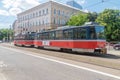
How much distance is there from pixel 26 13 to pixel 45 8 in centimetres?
1590

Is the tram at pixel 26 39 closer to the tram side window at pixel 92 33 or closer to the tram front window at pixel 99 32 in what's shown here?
the tram side window at pixel 92 33

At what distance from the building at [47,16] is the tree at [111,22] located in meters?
19.0

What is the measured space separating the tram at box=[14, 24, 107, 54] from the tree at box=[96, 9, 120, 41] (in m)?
31.5

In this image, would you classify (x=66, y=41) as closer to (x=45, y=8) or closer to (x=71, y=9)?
(x=45, y=8)

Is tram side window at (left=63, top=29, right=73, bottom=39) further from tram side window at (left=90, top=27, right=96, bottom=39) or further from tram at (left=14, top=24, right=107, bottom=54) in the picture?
tram side window at (left=90, top=27, right=96, bottom=39)

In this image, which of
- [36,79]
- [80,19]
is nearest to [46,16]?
[80,19]

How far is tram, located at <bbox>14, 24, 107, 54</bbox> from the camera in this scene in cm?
2205

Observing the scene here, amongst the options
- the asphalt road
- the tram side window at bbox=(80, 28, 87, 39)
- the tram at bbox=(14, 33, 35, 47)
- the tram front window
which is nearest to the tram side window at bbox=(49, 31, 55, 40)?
the tram side window at bbox=(80, 28, 87, 39)

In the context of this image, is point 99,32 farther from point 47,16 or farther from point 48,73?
point 47,16

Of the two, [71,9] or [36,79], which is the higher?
[71,9]

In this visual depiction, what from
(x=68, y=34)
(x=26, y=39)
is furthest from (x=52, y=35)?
(x=26, y=39)

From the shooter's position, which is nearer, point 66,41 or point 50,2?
point 66,41

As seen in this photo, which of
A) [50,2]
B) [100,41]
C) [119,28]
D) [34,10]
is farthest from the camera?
[34,10]

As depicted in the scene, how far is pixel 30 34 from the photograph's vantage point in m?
42.6
